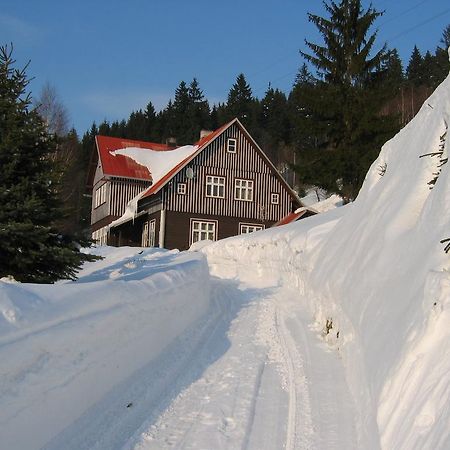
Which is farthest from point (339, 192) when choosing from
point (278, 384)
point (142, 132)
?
point (142, 132)

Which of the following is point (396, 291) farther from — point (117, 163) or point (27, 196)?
point (117, 163)

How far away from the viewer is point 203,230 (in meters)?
34.2

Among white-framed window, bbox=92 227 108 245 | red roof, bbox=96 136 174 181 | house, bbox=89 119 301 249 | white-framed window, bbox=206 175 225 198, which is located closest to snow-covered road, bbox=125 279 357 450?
house, bbox=89 119 301 249

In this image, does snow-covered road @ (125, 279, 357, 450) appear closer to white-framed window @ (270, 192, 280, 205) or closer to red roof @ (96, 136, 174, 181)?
white-framed window @ (270, 192, 280, 205)

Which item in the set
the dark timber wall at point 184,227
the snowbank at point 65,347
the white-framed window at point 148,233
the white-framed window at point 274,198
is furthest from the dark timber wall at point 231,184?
the snowbank at point 65,347

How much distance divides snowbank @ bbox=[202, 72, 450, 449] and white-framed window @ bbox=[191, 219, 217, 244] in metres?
19.0

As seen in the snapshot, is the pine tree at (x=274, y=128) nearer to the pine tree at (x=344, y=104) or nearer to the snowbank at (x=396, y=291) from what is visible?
the pine tree at (x=344, y=104)

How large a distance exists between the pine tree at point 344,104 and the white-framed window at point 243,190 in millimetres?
5861

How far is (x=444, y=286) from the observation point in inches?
180

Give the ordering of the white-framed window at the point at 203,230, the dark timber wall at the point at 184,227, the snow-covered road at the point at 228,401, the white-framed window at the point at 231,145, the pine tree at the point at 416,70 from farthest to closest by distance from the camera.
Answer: the pine tree at the point at 416,70
the white-framed window at the point at 231,145
the white-framed window at the point at 203,230
the dark timber wall at the point at 184,227
the snow-covered road at the point at 228,401

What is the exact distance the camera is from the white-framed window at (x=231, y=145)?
3525cm

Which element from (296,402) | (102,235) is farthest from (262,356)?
(102,235)

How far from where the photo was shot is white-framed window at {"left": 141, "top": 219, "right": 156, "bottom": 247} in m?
34.7

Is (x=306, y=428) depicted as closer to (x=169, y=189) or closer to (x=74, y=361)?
(x=74, y=361)
